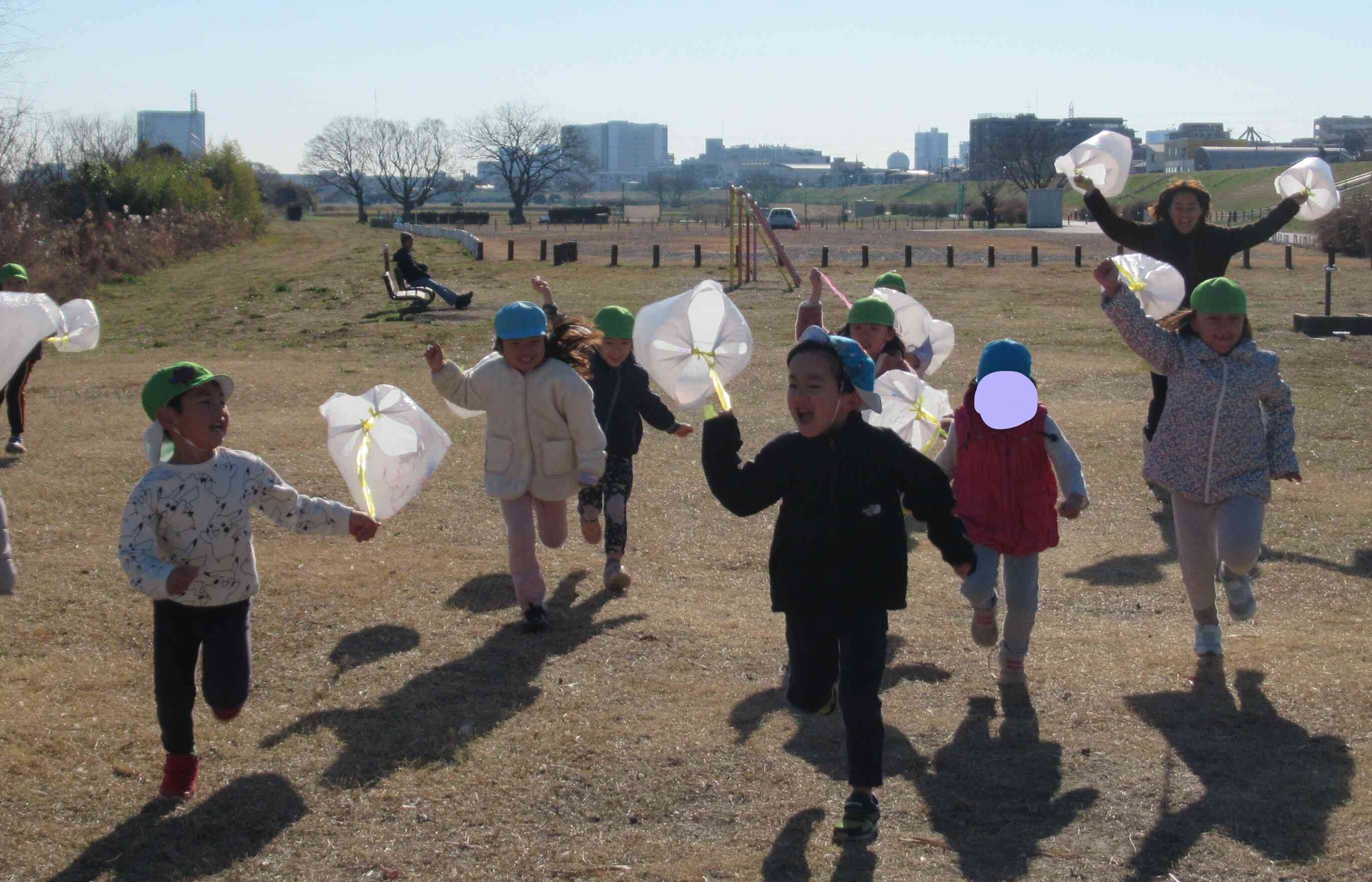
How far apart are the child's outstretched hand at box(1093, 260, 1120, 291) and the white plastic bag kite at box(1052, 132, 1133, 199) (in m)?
2.24

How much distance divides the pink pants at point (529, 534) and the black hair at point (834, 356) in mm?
2243

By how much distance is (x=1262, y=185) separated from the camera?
260ft

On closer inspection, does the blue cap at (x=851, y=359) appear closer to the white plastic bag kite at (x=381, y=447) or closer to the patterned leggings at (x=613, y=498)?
the white plastic bag kite at (x=381, y=447)

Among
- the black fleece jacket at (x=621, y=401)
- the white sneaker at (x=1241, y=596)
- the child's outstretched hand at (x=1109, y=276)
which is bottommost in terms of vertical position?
the white sneaker at (x=1241, y=596)

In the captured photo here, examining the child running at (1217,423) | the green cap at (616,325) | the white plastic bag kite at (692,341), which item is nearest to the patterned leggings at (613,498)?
the green cap at (616,325)

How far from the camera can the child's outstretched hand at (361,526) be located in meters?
4.48

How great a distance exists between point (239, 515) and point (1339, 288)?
2681 centimetres

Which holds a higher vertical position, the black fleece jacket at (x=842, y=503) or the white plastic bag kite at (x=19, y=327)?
the white plastic bag kite at (x=19, y=327)

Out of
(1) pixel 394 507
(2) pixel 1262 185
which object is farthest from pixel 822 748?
(2) pixel 1262 185

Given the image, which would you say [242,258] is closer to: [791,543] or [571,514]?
[571,514]

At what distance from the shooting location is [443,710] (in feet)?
16.8

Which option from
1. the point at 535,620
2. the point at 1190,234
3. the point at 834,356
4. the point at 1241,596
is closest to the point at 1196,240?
the point at 1190,234

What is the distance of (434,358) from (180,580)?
1.66m

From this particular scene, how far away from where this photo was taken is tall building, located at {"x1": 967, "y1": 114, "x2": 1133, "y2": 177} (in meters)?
93.8
